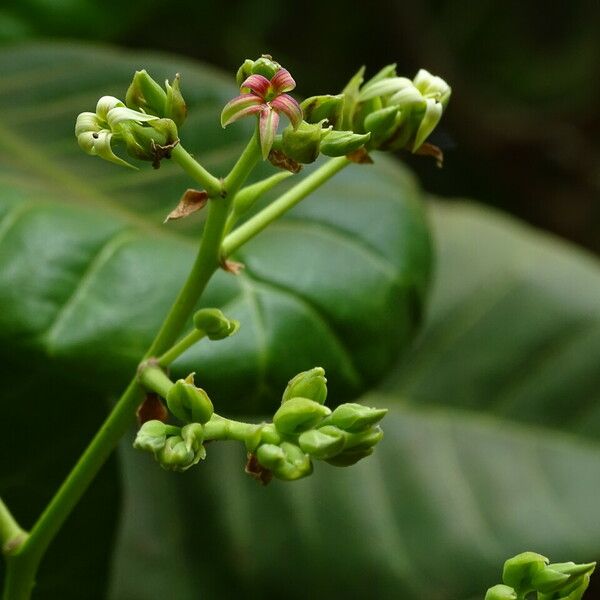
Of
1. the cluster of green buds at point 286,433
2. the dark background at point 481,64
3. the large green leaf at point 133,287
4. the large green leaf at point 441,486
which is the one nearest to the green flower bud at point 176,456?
the cluster of green buds at point 286,433

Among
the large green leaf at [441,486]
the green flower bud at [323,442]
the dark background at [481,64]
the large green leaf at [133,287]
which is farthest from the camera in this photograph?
the dark background at [481,64]

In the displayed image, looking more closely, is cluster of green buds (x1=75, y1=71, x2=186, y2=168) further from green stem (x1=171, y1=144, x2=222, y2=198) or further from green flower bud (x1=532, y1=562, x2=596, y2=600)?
green flower bud (x1=532, y1=562, x2=596, y2=600)

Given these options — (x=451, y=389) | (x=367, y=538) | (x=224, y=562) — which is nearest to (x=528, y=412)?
(x=451, y=389)

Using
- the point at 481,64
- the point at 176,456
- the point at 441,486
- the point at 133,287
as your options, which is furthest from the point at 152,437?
the point at 481,64

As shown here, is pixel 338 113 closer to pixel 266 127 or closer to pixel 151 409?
pixel 266 127

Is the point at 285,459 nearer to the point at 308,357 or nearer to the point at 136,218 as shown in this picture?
the point at 308,357

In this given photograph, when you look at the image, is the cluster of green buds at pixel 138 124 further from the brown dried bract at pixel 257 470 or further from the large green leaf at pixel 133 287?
the large green leaf at pixel 133 287
